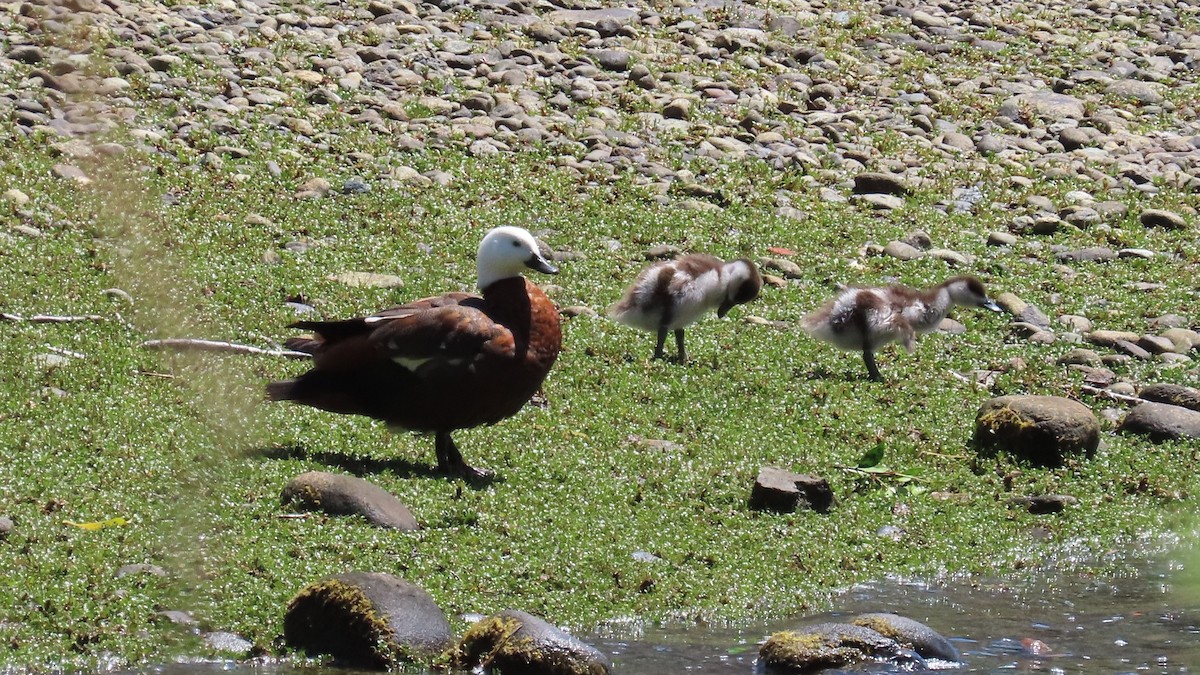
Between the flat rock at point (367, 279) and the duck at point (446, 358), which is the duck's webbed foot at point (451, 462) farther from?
the flat rock at point (367, 279)

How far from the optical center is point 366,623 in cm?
653

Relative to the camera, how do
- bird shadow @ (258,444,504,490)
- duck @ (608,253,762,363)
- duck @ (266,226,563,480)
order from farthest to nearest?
duck @ (608,253,762,363)
bird shadow @ (258,444,504,490)
duck @ (266,226,563,480)

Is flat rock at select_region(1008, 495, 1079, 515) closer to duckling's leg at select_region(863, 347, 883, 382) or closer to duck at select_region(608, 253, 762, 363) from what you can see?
duckling's leg at select_region(863, 347, 883, 382)

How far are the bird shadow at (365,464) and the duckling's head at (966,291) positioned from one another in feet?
17.2

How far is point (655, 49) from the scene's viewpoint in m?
19.7

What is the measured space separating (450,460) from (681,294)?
344 centimetres

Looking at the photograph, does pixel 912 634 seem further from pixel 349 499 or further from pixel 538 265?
pixel 538 265

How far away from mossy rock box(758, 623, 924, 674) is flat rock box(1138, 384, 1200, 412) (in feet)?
17.2

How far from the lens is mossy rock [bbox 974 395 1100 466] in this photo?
10.3 metres

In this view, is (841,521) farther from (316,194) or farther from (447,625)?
(316,194)

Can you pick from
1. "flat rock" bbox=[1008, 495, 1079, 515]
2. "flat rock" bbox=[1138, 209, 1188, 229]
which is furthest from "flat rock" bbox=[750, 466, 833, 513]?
"flat rock" bbox=[1138, 209, 1188, 229]

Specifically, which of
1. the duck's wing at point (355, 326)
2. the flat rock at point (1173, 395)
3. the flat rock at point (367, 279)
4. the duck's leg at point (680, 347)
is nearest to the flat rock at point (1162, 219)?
the flat rock at point (1173, 395)

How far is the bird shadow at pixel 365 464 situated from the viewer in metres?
8.89

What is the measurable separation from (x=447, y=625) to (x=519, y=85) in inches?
465
